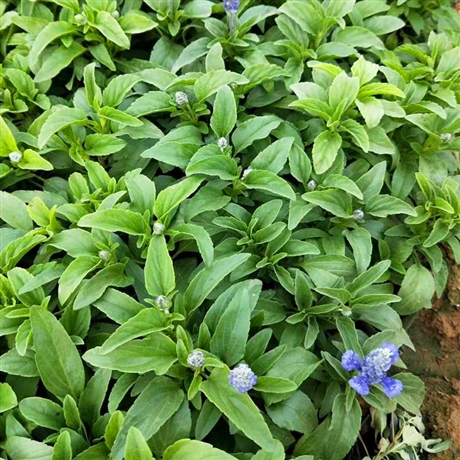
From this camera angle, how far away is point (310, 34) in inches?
115

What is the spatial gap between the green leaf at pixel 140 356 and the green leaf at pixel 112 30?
5.28 ft

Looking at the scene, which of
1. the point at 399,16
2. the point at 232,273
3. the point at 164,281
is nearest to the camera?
the point at 164,281

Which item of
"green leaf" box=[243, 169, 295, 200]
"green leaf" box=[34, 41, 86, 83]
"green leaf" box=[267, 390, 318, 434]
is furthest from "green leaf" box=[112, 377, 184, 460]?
"green leaf" box=[34, 41, 86, 83]

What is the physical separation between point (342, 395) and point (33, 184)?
1.81m

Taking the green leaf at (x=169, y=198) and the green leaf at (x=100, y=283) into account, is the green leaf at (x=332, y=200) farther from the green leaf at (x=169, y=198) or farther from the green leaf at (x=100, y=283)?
the green leaf at (x=100, y=283)

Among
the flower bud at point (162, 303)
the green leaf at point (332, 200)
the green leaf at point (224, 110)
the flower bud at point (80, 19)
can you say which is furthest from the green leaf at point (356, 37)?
the flower bud at point (162, 303)

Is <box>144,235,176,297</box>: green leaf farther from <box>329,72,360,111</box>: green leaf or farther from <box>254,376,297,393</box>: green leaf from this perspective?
<box>329,72,360,111</box>: green leaf

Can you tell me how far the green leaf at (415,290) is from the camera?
7.89 feet

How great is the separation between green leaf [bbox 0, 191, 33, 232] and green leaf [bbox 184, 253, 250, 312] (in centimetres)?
84

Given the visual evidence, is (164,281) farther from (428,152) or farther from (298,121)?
(428,152)

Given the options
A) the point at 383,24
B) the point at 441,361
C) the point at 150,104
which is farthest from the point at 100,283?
the point at 383,24

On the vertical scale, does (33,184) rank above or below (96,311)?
above

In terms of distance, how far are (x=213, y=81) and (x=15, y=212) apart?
3.63ft

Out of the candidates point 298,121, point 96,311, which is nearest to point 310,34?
point 298,121
